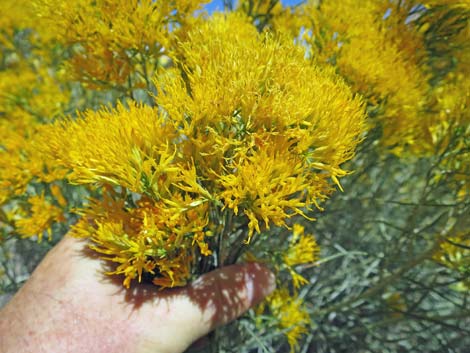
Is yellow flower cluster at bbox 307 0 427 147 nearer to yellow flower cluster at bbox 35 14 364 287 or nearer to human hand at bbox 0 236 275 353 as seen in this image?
yellow flower cluster at bbox 35 14 364 287

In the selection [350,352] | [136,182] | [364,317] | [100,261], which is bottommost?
[350,352]

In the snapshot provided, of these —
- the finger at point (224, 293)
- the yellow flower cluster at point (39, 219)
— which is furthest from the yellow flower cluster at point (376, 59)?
the yellow flower cluster at point (39, 219)

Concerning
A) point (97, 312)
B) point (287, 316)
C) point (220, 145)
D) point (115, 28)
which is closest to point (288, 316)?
point (287, 316)

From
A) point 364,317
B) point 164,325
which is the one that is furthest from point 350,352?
point 164,325

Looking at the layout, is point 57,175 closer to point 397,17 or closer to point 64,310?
point 64,310

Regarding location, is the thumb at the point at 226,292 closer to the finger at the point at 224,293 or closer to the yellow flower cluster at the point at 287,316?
the finger at the point at 224,293

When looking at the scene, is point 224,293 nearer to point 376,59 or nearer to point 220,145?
point 220,145

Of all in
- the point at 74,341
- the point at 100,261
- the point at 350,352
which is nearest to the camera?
the point at 74,341

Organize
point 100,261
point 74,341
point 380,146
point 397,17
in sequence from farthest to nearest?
point 380,146 → point 397,17 → point 100,261 → point 74,341
